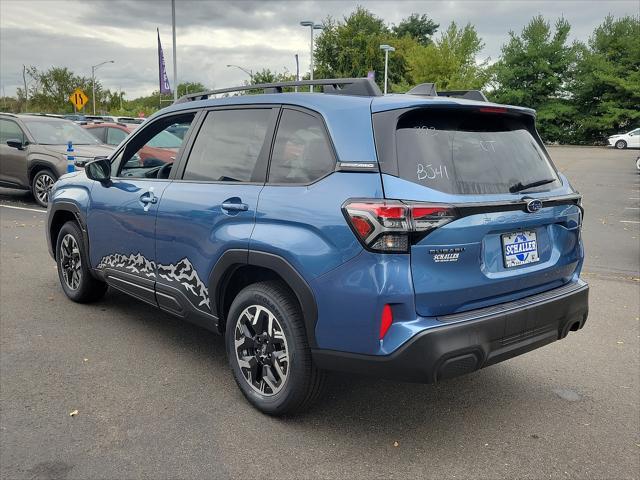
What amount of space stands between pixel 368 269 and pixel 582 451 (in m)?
1.54

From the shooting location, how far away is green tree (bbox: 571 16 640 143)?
48.5 metres

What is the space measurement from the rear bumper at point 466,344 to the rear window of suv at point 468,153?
0.62 m

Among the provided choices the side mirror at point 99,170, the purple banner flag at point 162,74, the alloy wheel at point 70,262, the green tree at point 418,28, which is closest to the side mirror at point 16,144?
the alloy wheel at point 70,262

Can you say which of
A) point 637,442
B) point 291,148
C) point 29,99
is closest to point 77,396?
point 291,148

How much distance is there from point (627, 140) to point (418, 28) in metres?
44.0

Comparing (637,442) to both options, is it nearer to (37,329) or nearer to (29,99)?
(37,329)

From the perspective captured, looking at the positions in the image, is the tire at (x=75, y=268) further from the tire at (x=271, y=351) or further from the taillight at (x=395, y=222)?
the taillight at (x=395, y=222)

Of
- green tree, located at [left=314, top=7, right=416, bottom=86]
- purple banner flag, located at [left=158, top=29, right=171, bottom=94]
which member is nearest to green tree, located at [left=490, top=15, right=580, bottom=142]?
green tree, located at [left=314, top=7, right=416, bottom=86]

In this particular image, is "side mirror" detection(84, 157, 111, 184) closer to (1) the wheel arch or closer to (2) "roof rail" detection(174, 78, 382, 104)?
(2) "roof rail" detection(174, 78, 382, 104)

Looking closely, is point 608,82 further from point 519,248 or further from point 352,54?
point 519,248

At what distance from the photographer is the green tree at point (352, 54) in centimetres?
6091

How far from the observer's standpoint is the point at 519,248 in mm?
3113

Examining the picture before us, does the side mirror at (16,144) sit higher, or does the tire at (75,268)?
the side mirror at (16,144)

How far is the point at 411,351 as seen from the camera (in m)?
2.68
